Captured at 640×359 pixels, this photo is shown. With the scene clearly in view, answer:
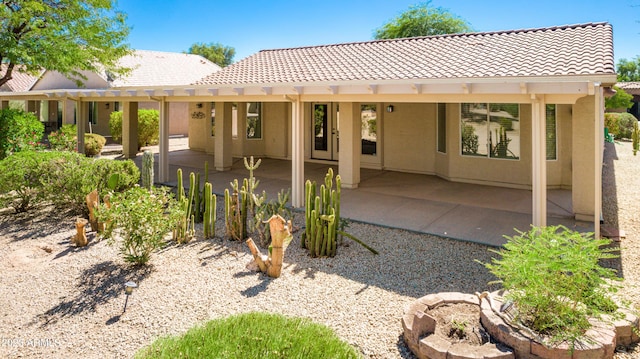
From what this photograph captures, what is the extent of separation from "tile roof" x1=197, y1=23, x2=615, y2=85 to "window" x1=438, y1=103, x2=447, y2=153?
6.66 ft

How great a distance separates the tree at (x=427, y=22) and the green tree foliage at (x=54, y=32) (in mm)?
27428

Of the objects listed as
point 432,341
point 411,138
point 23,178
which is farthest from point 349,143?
point 432,341

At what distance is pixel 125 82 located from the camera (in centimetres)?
2462

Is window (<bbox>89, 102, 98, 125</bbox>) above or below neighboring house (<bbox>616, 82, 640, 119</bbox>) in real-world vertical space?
below

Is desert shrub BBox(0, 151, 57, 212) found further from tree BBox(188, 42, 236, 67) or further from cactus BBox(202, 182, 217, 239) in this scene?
tree BBox(188, 42, 236, 67)

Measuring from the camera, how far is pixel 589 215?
891 centimetres

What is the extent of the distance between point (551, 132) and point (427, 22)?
92.4 feet

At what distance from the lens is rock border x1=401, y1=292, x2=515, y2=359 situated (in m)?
3.83

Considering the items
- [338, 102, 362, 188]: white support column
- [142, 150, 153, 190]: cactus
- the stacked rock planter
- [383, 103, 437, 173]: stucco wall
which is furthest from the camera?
[383, 103, 437, 173]: stucco wall

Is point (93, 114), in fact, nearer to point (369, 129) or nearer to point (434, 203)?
point (369, 129)

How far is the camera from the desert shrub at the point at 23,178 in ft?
29.7

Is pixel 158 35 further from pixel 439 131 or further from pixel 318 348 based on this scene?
pixel 318 348

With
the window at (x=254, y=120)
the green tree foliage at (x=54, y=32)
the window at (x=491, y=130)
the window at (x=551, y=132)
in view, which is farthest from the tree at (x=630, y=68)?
the green tree foliage at (x=54, y=32)

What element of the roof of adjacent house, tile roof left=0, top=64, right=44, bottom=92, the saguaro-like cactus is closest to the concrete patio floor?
the saguaro-like cactus
